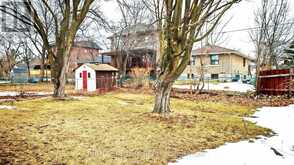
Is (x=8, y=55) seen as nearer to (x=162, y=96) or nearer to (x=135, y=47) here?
(x=135, y=47)

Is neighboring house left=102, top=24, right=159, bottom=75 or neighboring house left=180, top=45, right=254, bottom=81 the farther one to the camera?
neighboring house left=180, top=45, right=254, bottom=81

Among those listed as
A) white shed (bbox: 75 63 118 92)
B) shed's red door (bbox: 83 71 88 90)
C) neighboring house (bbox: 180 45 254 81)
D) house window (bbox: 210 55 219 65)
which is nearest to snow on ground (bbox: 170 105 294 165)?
white shed (bbox: 75 63 118 92)

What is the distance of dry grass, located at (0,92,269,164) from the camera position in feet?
13.7

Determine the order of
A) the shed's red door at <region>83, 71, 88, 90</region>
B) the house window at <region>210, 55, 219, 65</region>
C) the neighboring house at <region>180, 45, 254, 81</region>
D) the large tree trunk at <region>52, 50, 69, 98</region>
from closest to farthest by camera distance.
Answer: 1. the large tree trunk at <region>52, 50, 69, 98</region>
2. the shed's red door at <region>83, 71, 88, 90</region>
3. the neighboring house at <region>180, 45, 254, 81</region>
4. the house window at <region>210, 55, 219, 65</region>

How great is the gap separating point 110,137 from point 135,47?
29.0 metres

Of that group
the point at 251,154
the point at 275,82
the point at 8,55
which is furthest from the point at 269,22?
the point at 8,55

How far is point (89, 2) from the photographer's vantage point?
1215 centimetres

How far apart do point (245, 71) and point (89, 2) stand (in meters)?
34.5

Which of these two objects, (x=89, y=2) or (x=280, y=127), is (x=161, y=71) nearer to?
(x=280, y=127)

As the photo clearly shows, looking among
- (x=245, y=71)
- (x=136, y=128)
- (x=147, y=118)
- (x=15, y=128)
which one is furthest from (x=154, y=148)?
(x=245, y=71)

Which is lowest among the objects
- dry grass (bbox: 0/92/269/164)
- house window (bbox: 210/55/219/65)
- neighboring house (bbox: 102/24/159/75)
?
dry grass (bbox: 0/92/269/164)

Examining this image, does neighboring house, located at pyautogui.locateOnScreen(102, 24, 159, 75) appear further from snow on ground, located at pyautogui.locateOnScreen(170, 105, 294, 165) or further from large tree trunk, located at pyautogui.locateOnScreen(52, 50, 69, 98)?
snow on ground, located at pyautogui.locateOnScreen(170, 105, 294, 165)

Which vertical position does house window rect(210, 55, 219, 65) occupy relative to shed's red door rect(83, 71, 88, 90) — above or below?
above

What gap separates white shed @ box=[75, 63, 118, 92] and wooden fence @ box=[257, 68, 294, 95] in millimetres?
13134
